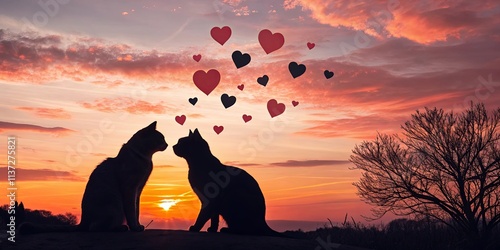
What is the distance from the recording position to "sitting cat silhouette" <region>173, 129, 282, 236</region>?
10.9 m

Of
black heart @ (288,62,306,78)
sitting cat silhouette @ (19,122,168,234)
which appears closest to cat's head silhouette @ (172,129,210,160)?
sitting cat silhouette @ (19,122,168,234)

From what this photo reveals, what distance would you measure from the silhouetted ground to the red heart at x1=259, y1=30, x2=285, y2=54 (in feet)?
20.4

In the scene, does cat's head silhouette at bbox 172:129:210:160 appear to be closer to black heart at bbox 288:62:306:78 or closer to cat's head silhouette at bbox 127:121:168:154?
cat's head silhouette at bbox 127:121:168:154

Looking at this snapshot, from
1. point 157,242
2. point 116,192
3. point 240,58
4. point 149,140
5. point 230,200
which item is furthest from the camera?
point 240,58

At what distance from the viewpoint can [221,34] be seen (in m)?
14.3

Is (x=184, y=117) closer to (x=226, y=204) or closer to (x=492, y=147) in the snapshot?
(x=226, y=204)

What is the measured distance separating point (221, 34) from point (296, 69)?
2753 millimetres

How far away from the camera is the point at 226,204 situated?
1093 cm

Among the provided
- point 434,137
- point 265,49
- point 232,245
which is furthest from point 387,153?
point 232,245

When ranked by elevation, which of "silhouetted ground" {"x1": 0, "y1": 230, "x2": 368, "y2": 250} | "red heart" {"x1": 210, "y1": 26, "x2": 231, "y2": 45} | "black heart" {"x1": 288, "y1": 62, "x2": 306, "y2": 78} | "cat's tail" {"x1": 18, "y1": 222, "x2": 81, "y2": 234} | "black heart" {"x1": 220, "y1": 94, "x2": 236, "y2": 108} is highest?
"red heart" {"x1": 210, "y1": 26, "x2": 231, "y2": 45}

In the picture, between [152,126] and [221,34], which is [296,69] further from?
[152,126]

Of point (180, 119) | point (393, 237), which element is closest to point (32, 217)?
point (180, 119)

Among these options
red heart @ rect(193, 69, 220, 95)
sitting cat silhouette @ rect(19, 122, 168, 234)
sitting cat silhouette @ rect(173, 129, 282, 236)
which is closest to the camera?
sitting cat silhouette @ rect(19, 122, 168, 234)

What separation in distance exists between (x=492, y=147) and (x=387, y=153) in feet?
15.8
